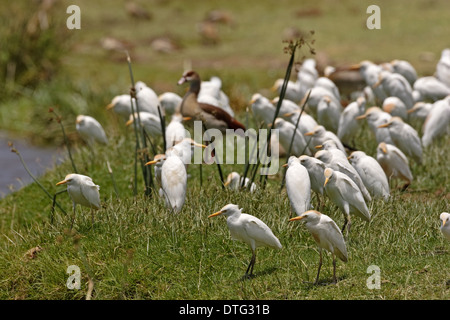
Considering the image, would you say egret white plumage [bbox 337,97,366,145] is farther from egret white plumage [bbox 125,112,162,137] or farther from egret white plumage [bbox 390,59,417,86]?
egret white plumage [bbox 390,59,417,86]

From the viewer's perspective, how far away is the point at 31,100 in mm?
12695

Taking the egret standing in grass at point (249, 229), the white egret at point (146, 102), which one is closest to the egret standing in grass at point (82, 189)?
the egret standing in grass at point (249, 229)

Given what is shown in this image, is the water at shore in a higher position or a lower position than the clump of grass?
lower

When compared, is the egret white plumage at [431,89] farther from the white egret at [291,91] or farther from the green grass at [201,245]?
the white egret at [291,91]

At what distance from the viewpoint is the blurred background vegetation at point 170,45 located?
39.9 ft

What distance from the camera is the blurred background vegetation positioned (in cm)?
1218

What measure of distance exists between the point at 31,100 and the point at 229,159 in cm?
604

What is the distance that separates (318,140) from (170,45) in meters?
11.0

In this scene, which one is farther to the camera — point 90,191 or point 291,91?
point 291,91

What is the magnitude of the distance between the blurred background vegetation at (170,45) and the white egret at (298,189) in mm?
5526

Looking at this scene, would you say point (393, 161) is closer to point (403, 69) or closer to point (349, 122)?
point (349, 122)

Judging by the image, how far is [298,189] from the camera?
16.1ft

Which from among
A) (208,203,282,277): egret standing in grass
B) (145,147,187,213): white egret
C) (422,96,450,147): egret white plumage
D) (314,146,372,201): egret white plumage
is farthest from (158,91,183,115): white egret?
(208,203,282,277): egret standing in grass

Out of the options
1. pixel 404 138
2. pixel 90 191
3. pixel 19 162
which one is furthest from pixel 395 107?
pixel 19 162
